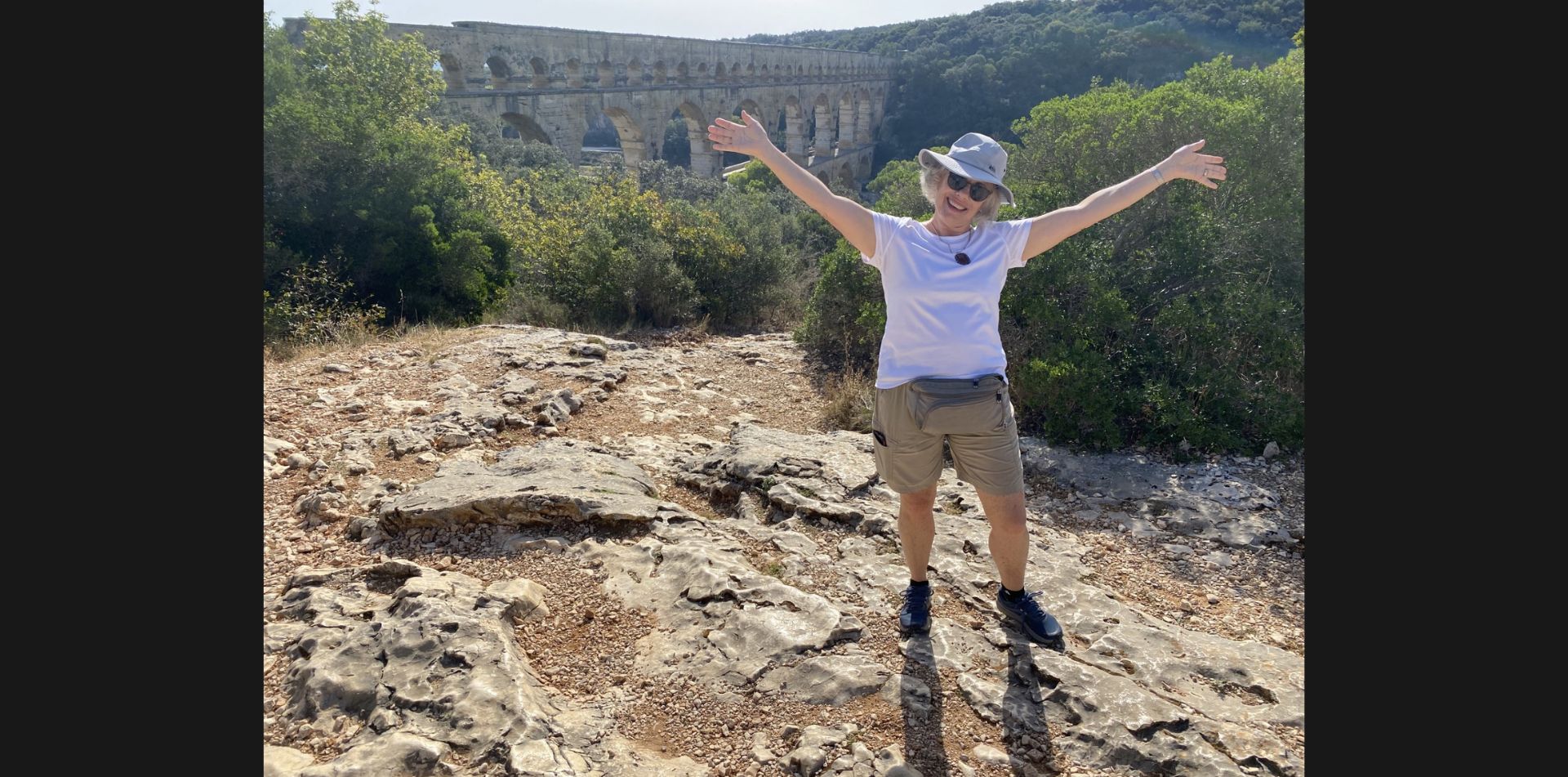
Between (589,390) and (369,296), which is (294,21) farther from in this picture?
(589,390)

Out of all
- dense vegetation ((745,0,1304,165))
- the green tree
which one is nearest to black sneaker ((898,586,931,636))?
the green tree

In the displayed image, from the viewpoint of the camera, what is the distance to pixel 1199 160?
2543 mm

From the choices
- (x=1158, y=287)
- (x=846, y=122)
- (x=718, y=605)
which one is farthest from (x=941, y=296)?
(x=846, y=122)

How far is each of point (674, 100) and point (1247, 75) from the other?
60.9ft

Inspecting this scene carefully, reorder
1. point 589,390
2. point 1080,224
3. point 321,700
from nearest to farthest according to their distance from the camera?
point 321,700 → point 1080,224 → point 589,390

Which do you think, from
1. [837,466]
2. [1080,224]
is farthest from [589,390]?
[1080,224]

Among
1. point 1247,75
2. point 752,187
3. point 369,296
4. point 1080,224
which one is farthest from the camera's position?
point 752,187

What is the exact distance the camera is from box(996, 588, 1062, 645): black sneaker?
8.57ft

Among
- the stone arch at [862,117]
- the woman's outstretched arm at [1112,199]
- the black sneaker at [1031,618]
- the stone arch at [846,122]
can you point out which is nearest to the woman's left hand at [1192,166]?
the woman's outstretched arm at [1112,199]

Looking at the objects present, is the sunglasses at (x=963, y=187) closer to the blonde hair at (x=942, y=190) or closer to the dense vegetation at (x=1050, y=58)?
the blonde hair at (x=942, y=190)

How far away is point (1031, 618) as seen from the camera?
2652 millimetres

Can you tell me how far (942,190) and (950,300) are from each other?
314 mm

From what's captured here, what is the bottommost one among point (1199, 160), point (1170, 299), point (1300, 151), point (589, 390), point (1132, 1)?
point (589, 390)

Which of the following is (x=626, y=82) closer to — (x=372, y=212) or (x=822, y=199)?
(x=372, y=212)
